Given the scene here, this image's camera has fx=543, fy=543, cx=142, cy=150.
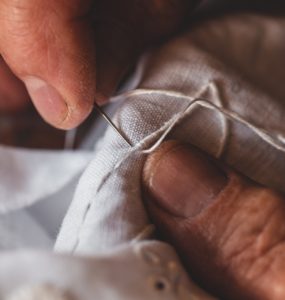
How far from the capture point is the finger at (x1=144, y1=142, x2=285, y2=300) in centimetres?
44

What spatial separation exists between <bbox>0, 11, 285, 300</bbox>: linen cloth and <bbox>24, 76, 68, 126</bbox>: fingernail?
6 centimetres

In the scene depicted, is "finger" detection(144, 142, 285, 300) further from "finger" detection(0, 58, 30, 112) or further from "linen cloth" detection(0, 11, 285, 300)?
"finger" detection(0, 58, 30, 112)

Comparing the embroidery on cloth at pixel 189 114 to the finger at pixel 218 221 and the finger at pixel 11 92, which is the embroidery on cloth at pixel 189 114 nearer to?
the finger at pixel 218 221

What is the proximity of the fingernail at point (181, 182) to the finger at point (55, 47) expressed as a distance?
112 mm

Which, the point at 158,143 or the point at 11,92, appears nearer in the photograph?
the point at 158,143

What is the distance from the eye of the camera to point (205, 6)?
0.71 m

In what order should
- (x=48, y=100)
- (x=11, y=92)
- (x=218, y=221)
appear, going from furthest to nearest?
(x=11, y=92), (x=48, y=100), (x=218, y=221)

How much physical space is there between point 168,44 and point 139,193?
0.22 metres

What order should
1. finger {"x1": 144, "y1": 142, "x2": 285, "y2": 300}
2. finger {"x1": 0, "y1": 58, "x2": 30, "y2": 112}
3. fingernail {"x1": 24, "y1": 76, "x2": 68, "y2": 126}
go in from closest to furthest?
finger {"x1": 144, "y1": 142, "x2": 285, "y2": 300} → fingernail {"x1": 24, "y1": 76, "x2": 68, "y2": 126} → finger {"x1": 0, "y1": 58, "x2": 30, "y2": 112}

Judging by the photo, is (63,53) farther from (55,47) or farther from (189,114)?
(189,114)

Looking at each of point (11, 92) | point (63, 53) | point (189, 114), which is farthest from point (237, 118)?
point (11, 92)

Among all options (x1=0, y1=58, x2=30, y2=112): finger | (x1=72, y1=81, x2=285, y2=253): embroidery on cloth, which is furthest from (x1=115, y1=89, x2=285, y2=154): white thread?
(x1=0, y1=58, x2=30, y2=112): finger

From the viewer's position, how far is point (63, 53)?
521 millimetres

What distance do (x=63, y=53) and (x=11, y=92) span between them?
0.22m
